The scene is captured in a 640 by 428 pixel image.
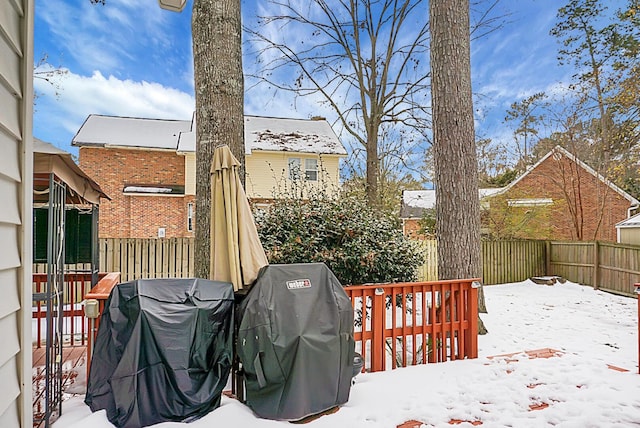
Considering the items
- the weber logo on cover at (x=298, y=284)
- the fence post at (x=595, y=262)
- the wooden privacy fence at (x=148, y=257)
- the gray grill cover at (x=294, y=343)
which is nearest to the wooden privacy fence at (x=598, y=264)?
the fence post at (x=595, y=262)

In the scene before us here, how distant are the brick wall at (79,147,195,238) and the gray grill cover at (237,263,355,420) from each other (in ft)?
43.3

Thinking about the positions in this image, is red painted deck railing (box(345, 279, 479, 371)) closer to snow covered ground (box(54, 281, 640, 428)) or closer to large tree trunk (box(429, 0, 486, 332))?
snow covered ground (box(54, 281, 640, 428))

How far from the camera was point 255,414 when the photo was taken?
2.77 m

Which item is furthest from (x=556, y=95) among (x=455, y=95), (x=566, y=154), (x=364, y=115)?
(x=455, y=95)

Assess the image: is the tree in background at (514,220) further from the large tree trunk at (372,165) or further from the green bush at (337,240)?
the green bush at (337,240)

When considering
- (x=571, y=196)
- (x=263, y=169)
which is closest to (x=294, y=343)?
(x=263, y=169)

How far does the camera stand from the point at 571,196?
1420cm

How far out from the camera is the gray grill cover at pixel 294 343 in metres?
2.69

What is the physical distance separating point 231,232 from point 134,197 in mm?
13436

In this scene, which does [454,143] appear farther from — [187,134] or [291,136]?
[187,134]

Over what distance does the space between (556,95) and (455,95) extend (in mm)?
10342

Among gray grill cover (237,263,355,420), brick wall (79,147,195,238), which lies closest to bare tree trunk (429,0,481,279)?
gray grill cover (237,263,355,420)

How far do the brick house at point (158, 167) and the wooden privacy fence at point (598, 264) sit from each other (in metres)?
7.53

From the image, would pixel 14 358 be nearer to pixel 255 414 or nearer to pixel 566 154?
pixel 255 414
